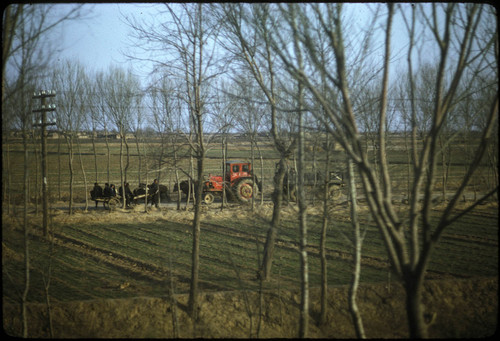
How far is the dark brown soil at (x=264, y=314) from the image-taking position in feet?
17.6

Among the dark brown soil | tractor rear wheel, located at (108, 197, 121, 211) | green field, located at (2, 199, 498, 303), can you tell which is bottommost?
the dark brown soil

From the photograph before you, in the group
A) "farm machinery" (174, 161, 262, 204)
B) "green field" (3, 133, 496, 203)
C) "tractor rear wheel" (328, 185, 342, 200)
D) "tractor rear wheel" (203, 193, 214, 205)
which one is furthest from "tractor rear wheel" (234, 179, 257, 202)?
"tractor rear wheel" (328, 185, 342, 200)

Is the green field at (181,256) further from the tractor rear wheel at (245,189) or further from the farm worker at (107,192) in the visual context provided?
the tractor rear wheel at (245,189)

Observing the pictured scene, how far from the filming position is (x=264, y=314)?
20.1 ft

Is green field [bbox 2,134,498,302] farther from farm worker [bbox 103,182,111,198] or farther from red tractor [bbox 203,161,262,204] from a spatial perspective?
red tractor [bbox 203,161,262,204]

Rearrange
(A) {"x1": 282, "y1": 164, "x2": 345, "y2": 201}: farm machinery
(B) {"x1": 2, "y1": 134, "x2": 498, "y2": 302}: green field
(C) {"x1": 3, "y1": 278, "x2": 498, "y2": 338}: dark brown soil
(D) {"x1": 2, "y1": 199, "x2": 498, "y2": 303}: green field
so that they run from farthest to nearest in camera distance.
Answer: (D) {"x1": 2, "y1": 199, "x2": 498, "y2": 303}: green field → (B) {"x1": 2, "y1": 134, "x2": 498, "y2": 302}: green field → (A) {"x1": 282, "y1": 164, "x2": 345, "y2": 201}: farm machinery → (C) {"x1": 3, "y1": 278, "x2": 498, "y2": 338}: dark brown soil

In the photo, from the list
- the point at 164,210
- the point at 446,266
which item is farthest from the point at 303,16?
the point at 164,210

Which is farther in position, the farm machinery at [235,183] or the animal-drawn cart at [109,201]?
the farm machinery at [235,183]

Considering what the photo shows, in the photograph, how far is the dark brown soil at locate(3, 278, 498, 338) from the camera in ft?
17.6

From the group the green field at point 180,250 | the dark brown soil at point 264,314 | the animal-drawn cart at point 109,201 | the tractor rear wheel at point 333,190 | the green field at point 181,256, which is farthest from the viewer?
the animal-drawn cart at point 109,201

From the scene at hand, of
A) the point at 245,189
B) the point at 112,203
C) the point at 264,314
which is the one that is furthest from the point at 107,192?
the point at 264,314

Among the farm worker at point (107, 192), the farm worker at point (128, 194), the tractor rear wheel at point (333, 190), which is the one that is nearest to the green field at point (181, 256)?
the tractor rear wheel at point (333, 190)

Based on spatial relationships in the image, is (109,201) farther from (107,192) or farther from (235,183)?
(235,183)

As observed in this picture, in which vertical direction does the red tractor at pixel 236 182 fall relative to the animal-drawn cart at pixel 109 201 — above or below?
above
